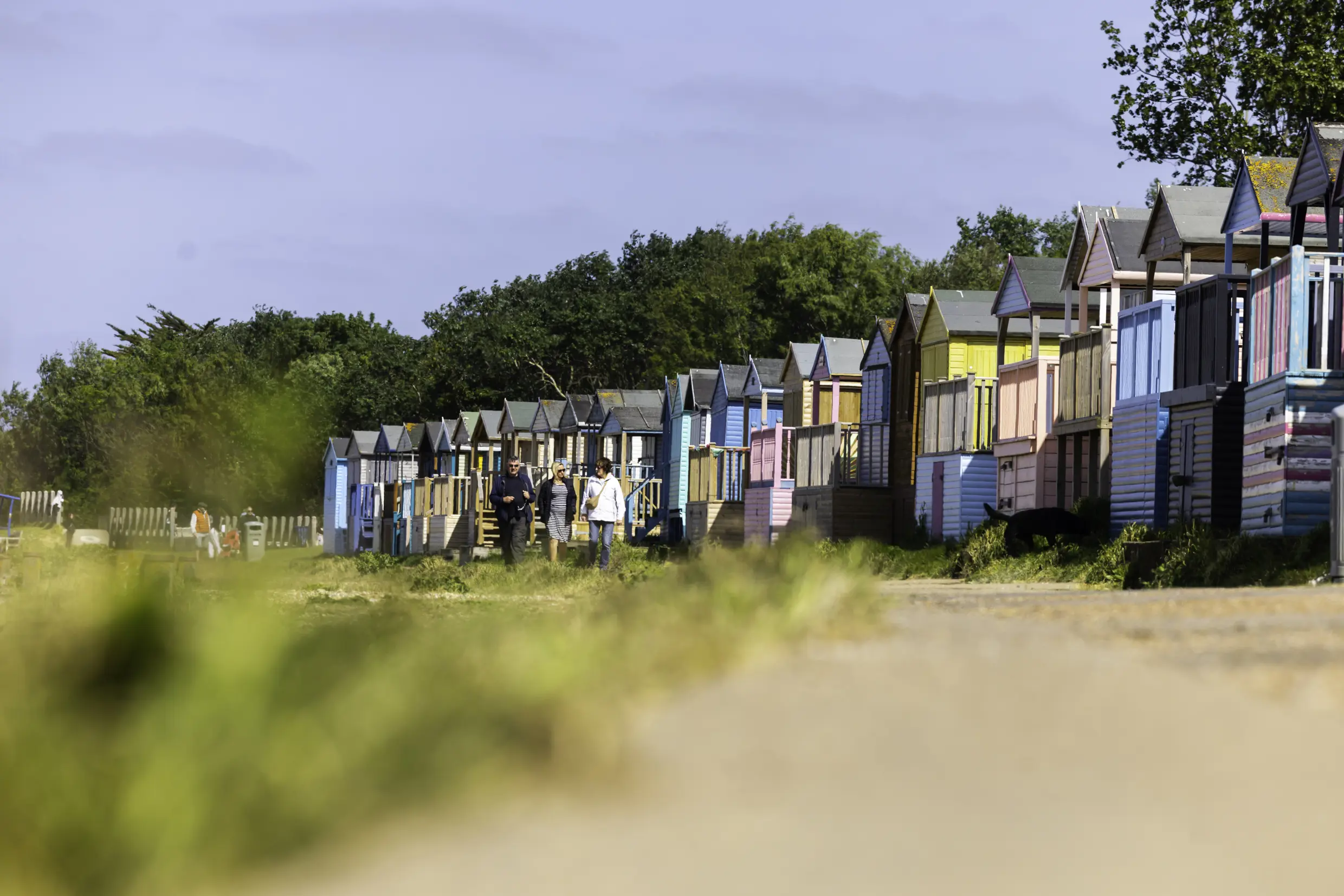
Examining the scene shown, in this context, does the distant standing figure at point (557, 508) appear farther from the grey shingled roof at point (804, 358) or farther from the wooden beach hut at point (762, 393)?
the wooden beach hut at point (762, 393)

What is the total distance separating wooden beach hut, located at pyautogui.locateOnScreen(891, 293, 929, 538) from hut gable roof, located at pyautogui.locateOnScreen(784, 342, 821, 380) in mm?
5061

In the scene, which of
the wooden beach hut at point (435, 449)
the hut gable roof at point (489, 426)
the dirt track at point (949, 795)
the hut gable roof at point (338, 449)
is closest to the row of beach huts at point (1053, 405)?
the hut gable roof at point (489, 426)

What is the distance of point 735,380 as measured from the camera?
150 feet

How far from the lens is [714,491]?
4072cm

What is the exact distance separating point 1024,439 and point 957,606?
688 inches

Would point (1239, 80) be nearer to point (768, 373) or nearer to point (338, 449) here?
point (768, 373)

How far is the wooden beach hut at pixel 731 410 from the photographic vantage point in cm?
4538

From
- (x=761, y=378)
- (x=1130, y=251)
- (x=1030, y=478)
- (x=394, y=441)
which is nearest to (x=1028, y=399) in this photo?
(x=1030, y=478)

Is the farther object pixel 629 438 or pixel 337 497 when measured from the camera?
pixel 337 497

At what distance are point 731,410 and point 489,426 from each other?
1572cm

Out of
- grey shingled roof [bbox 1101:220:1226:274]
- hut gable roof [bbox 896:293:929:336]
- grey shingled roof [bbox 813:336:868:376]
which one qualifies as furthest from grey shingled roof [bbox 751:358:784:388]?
grey shingled roof [bbox 1101:220:1226:274]

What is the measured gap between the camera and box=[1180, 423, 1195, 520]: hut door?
777 inches

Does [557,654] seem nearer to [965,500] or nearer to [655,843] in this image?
[655,843]

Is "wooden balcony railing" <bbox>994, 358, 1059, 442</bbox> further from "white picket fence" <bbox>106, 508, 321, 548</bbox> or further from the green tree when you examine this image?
"white picket fence" <bbox>106, 508, 321, 548</bbox>
